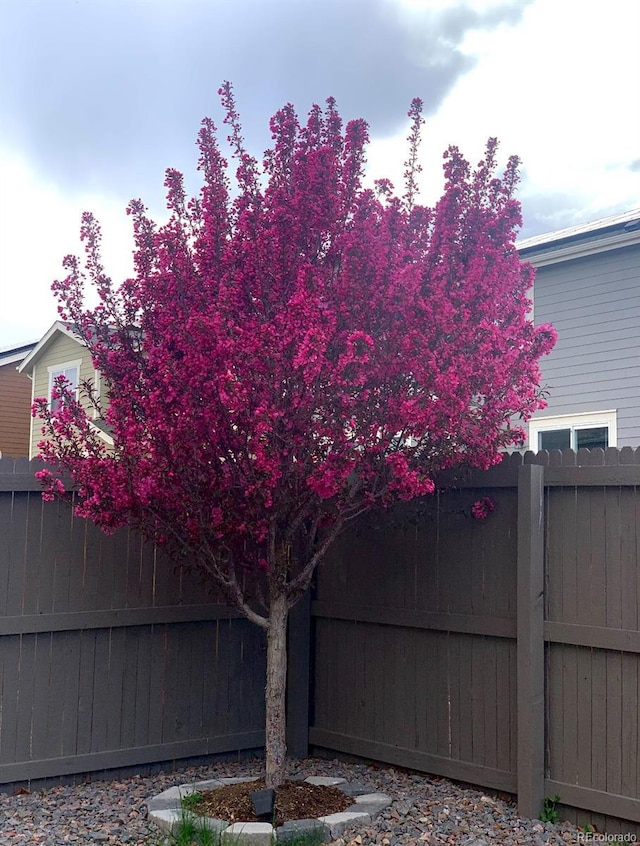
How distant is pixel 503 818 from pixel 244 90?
3.94 m

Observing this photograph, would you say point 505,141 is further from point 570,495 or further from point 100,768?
point 100,768

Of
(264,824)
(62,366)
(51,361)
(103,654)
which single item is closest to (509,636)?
(264,824)

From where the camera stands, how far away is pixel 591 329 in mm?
11438

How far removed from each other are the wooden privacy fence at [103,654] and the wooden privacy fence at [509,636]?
2.35 ft

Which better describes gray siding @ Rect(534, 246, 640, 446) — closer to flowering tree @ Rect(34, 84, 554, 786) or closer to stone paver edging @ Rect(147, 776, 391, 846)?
flowering tree @ Rect(34, 84, 554, 786)

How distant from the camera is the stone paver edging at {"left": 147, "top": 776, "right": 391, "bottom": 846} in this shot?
3842 millimetres

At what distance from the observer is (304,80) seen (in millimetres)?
9016

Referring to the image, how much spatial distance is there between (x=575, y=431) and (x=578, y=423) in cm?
12

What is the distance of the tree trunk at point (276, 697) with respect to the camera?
4.39m

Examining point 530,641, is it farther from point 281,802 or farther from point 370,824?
point 281,802

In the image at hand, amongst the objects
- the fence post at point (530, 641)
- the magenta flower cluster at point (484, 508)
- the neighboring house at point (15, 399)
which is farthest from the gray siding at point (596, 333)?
the neighboring house at point (15, 399)

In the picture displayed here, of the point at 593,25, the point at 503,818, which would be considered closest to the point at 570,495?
the point at 503,818

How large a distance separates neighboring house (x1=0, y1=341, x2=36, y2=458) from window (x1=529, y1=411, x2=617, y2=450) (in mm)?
12565

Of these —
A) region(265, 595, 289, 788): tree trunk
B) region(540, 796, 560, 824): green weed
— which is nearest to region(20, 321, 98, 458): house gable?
region(265, 595, 289, 788): tree trunk
